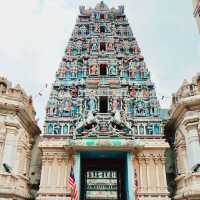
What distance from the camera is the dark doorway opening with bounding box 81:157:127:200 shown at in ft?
70.2

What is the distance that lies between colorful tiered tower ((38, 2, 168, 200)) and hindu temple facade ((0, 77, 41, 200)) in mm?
A: 1479

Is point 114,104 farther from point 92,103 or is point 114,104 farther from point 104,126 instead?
→ point 104,126

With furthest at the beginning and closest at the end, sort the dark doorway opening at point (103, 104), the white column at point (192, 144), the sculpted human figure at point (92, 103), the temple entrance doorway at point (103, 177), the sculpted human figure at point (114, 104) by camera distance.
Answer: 1. the dark doorway opening at point (103, 104)
2. the sculpted human figure at point (92, 103)
3. the sculpted human figure at point (114, 104)
4. the temple entrance doorway at point (103, 177)
5. the white column at point (192, 144)

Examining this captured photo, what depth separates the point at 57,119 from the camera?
2173 centimetres

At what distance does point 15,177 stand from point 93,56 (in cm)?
1274

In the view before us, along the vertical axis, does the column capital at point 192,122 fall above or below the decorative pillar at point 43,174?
above

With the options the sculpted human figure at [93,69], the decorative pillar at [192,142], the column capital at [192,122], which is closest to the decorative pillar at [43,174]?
the sculpted human figure at [93,69]

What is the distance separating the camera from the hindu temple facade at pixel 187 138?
1770 centimetres

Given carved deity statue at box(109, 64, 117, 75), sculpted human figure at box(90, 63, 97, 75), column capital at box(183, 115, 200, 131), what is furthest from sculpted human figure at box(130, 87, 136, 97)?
column capital at box(183, 115, 200, 131)

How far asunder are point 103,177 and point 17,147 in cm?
694

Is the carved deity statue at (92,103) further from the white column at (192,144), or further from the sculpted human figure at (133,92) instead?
the white column at (192,144)

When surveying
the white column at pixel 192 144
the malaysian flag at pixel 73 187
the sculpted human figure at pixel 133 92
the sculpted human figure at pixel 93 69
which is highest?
the sculpted human figure at pixel 93 69

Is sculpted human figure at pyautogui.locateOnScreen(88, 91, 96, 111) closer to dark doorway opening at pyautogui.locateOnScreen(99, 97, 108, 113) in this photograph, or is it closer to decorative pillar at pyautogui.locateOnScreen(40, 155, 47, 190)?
dark doorway opening at pyautogui.locateOnScreen(99, 97, 108, 113)

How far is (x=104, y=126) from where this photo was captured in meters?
20.7
